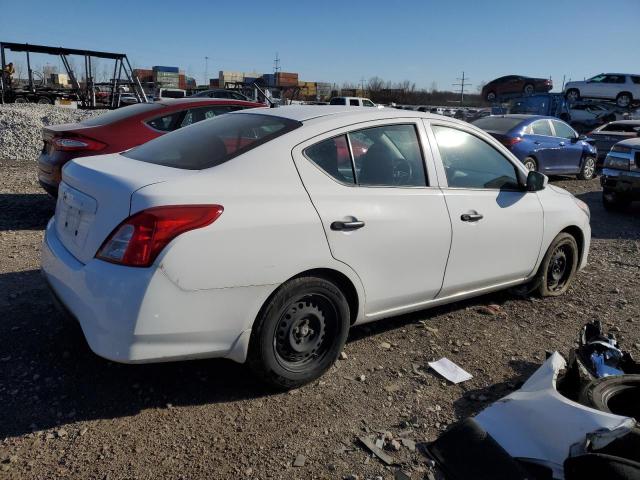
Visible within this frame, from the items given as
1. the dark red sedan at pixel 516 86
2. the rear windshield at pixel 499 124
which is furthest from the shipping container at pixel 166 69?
the rear windshield at pixel 499 124

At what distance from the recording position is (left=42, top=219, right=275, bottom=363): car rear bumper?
2570 millimetres

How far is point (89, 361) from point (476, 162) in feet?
9.99

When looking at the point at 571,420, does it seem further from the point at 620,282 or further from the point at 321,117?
the point at 620,282

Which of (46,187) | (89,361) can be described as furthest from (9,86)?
(89,361)

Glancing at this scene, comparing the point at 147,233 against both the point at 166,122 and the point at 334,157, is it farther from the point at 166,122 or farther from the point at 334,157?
the point at 166,122

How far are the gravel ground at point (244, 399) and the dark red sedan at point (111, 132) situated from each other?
1.94 metres

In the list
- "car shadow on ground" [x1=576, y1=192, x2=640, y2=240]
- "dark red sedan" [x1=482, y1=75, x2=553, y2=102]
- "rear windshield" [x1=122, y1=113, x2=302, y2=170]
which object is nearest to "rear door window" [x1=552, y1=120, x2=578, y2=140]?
"car shadow on ground" [x1=576, y1=192, x2=640, y2=240]

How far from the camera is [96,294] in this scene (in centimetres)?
265

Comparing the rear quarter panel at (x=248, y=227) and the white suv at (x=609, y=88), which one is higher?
the white suv at (x=609, y=88)

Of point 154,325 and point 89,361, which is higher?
point 154,325

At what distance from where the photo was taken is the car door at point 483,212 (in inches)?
152

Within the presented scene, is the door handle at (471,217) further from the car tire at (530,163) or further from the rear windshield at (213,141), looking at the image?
the car tire at (530,163)

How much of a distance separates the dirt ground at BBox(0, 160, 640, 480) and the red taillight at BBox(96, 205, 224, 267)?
0.92 meters

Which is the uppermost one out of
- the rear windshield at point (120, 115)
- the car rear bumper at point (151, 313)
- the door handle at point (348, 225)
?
the rear windshield at point (120, 115)
